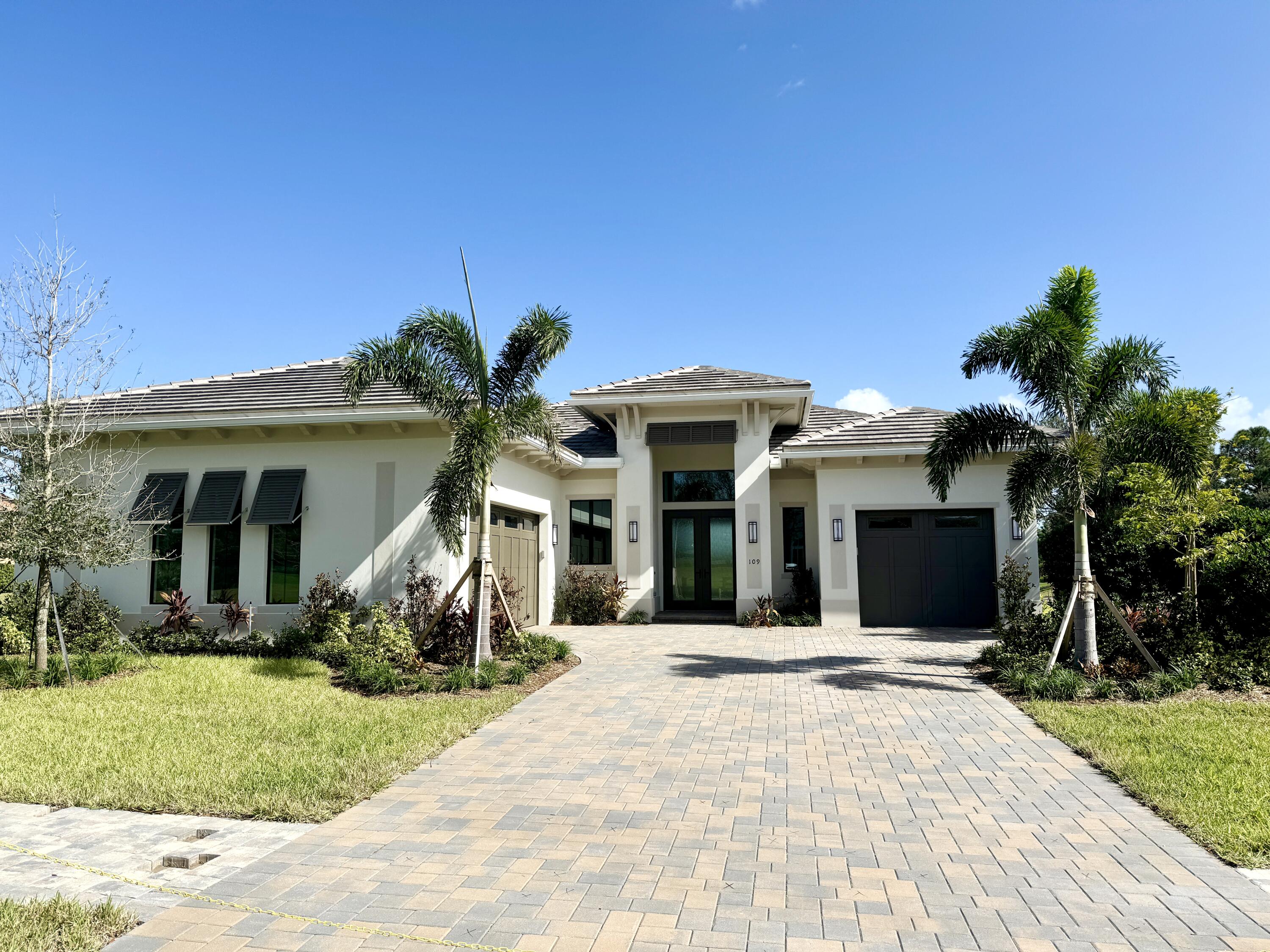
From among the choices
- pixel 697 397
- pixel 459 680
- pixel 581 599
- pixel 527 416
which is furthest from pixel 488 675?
pixel 697 397

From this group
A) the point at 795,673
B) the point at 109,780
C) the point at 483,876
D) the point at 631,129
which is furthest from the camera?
the point at 631,129

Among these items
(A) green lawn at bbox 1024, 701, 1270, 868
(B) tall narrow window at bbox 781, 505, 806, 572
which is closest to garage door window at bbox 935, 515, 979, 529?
(B) tall narrow window at bbox 781, 505, 806, 572

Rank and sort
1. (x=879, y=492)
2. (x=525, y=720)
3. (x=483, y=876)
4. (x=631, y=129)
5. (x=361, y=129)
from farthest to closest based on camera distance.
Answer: (x=879, y=492), (x=631, y=129), (x=361, y=129), (x=525, y=720), (x=483, y=876)

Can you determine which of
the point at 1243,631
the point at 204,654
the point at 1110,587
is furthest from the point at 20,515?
the point at 1110,587

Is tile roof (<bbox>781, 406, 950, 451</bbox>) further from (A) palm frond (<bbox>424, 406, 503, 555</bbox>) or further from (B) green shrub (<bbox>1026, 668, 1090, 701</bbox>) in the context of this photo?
(A) palm frond (<bbox>424, 406, 503, 555</bbox>)

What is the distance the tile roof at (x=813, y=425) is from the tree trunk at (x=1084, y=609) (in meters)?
9.71

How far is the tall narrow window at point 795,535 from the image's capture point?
1983 centimetres

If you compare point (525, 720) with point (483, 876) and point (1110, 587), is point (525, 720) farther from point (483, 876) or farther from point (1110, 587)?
point (1110, 587)

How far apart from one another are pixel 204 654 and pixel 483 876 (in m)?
10.8

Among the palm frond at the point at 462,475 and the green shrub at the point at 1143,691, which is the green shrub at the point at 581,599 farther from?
the green shrub at the point at 1143,691

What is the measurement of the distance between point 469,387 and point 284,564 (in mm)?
5326

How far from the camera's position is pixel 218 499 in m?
13.9

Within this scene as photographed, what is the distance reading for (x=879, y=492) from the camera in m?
17.3

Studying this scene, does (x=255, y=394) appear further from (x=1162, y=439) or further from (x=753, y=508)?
(x=1162, y=439)
